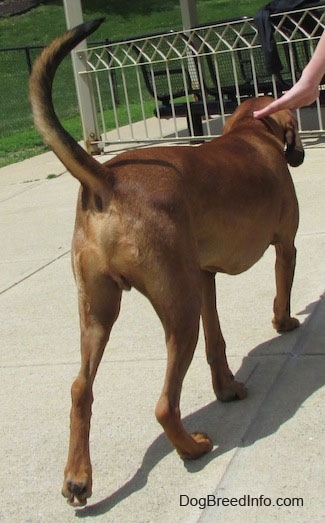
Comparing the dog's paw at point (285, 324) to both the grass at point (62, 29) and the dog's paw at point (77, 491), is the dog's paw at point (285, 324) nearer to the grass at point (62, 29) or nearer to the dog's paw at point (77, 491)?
the dog's paw at point (77, 491)

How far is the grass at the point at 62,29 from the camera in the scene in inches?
754

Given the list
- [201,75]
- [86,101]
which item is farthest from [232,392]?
→ [86,101]

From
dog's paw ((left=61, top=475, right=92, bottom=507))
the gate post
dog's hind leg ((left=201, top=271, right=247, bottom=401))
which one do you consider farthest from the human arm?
the gate post

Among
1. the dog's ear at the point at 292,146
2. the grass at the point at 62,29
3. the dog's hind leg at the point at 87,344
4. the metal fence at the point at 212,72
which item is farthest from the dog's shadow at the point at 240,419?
the grass at the point at 62,29

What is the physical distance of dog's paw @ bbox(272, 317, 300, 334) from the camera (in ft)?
13.3

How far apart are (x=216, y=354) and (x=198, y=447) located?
1.68ft

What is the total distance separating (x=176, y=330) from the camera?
9.58ft

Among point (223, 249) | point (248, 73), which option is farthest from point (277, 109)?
point (248, 73)

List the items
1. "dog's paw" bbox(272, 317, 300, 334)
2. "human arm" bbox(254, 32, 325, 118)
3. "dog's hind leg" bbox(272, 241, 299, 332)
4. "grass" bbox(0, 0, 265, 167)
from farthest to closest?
"grass" bbox(0, 0, 265, 167), "dog's paw" bbox(272, 317, 300, 334), "dog's hind leg" bbox(272, 241, 299, 332), "human arm" bbox(254, 32, 325, 118)

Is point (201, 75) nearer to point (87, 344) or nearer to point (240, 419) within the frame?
point (240, 419)

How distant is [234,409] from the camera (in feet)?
11.2

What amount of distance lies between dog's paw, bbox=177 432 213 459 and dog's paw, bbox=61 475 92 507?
0.38m

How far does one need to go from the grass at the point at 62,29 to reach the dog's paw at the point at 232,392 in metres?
11.7

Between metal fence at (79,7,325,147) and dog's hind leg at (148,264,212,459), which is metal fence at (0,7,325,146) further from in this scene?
dog's hind leg at (148,264,212,459)
